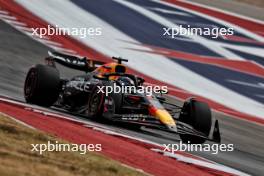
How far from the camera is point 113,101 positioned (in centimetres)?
1298

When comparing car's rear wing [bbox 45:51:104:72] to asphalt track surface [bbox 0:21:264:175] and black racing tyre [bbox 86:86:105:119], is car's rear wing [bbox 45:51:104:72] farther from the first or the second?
black racing tyre [bbox 86:86:105:119]

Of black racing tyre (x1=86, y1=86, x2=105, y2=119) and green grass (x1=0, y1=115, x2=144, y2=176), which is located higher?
black racing tyre (x1=86, y1=86, x2=105, y2=119)

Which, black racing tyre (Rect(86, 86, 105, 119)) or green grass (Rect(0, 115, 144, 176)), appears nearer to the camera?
green grass (Rect(0, 115, 144, 176))

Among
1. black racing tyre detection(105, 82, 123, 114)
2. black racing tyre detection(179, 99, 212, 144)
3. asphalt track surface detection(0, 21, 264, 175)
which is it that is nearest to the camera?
asphalt track surface detection(0, 21, 264, 175)

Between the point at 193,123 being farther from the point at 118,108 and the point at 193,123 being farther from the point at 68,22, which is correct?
the point at 68,22

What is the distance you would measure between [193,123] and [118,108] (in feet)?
4.91

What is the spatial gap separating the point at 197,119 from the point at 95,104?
1.90 meters

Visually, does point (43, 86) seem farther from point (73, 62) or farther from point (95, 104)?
point (95, 104)

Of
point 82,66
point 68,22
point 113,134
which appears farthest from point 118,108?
point 68,22

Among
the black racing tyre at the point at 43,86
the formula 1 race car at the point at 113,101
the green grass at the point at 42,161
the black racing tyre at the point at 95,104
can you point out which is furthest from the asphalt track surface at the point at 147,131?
the green grass at the point at 42,161

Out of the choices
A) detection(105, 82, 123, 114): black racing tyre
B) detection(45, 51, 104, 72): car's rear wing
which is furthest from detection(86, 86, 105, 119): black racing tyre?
detection(45, 51, 104, 72): car's rear wing

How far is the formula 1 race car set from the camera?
13.0m

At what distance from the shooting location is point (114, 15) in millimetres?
28828

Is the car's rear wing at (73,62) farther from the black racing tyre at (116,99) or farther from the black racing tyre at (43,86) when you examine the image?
the black racing tyre at (116,99)
